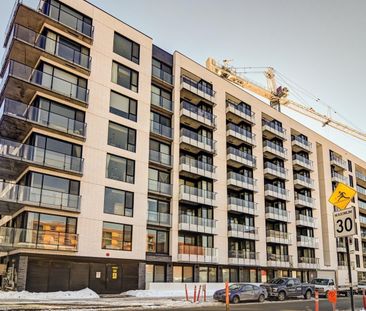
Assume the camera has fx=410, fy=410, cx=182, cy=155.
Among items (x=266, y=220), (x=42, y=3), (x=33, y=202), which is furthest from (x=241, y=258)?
(x=42, y=3)

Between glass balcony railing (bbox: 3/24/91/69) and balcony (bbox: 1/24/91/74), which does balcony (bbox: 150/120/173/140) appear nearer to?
balcony (bbox: 1/24/91/74)

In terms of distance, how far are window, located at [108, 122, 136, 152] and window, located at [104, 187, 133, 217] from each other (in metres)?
4.05

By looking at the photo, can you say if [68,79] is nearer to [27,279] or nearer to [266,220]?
[27,279]

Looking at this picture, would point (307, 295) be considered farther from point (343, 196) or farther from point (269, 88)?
point (269, 88)

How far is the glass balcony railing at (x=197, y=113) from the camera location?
4284 centimetres

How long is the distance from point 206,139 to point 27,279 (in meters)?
23.2

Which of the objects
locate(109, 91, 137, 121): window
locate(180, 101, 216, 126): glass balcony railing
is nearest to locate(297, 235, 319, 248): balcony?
locate(180, 101, 216, 126): glass balcony railing

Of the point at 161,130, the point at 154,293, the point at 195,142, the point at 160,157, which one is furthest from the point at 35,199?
the point at 195,142

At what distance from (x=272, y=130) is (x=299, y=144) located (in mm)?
6959

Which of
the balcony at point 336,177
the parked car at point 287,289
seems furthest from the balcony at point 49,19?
the balcony at point 336,177

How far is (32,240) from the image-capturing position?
28.7 metres

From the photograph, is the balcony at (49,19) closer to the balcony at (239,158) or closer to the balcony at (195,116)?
the balcony at (195,116)

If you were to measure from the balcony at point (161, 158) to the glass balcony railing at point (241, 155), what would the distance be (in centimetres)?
942

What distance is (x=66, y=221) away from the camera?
3116 cm
